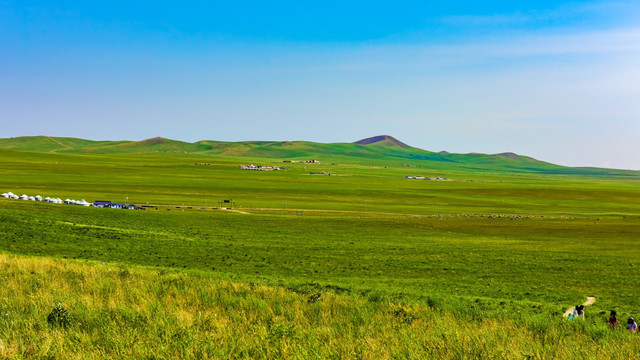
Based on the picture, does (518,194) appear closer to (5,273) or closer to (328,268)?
(328,268)

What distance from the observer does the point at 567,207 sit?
125312 mm

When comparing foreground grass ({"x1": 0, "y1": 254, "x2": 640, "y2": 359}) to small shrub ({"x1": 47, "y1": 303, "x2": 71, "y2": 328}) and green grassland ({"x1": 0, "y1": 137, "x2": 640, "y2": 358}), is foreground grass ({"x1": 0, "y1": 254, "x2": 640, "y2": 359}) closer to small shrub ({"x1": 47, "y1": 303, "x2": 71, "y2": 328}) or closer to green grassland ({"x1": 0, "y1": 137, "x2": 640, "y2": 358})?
green grassland ({"x1": 0, "y1": 137, "x2": 640, "y2": 358})

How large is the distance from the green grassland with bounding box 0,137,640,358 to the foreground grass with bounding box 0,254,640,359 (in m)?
0.06

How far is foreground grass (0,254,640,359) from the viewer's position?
8.93 m

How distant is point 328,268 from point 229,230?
28.0 metres

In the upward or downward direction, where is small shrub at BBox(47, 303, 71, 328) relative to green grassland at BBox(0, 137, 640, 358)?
upward

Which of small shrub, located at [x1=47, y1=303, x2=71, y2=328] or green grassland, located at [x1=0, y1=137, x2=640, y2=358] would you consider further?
small shrub, located at [x1=47, y1=303, x2=71, y2=328]

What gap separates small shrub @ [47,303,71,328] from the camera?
1011cm

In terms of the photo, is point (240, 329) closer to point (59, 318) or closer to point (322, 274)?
point (59, 318)

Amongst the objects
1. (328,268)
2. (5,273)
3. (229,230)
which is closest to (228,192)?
(229,230)

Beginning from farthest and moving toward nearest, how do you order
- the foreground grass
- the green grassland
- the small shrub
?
the small shrub → the green grassland → the foreground grass

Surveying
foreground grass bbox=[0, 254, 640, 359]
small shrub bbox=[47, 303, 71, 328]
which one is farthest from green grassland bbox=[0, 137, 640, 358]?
small shrub bbox=[47, 303, 71, 328]

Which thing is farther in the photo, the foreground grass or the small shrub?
the small shrub

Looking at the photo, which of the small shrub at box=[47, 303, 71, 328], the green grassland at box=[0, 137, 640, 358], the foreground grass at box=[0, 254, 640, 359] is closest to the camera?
the foreground grass at box=[0, 254, 640, 359]
